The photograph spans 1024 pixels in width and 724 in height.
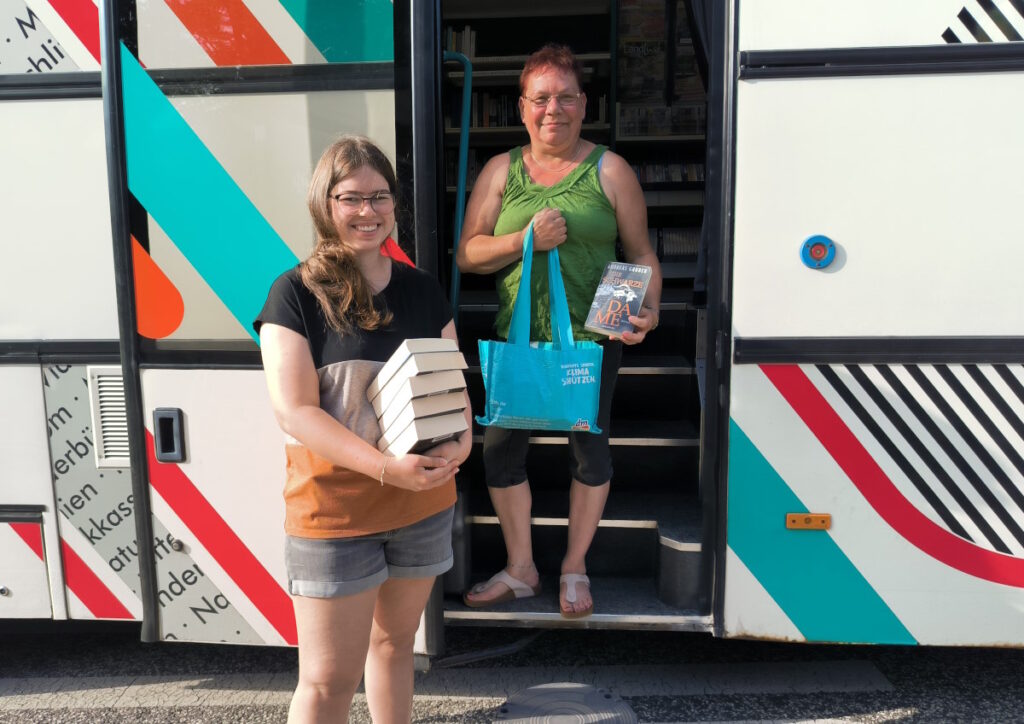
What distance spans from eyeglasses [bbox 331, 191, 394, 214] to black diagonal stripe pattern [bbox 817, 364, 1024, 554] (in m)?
1.35

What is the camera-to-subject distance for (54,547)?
2326 millimetres

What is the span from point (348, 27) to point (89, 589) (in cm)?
191

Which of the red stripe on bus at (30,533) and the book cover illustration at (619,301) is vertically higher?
the book cover illustration at (619,301)

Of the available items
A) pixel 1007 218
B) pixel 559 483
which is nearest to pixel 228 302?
pixel 559 483

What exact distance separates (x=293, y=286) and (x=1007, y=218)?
1944 mm

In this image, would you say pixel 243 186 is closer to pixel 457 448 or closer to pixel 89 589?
→ pixel 457 448

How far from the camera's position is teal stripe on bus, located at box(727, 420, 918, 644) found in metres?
2.23

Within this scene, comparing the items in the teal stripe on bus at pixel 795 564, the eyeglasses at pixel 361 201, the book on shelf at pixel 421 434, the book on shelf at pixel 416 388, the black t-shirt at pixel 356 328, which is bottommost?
the teal stripe on bus at pixel 795 564

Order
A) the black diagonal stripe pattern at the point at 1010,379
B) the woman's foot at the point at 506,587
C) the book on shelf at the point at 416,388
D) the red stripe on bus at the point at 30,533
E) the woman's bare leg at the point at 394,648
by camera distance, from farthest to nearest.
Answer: the woman's foot at the point at 506,587, the red stripe on bus at the point at 30,533, the black diagonal stripe pattern at the point at 1010,379, the woman's bare leg at the point at 394,648, the book on shelf at the point at 416,388

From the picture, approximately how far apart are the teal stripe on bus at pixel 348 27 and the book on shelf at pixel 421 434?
112cm

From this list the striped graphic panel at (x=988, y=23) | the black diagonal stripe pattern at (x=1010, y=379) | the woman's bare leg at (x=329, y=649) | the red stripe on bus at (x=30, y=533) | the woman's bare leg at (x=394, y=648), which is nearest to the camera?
the woman's bare leg at (x=329, y=649)

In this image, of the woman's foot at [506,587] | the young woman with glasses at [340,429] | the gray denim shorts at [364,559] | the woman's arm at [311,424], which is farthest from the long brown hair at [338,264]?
the woman's foot at [506,587]

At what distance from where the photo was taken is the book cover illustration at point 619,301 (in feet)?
7.20

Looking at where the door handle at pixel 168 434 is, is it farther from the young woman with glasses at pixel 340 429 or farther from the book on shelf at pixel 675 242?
the book on shelf at pixel 675 242
